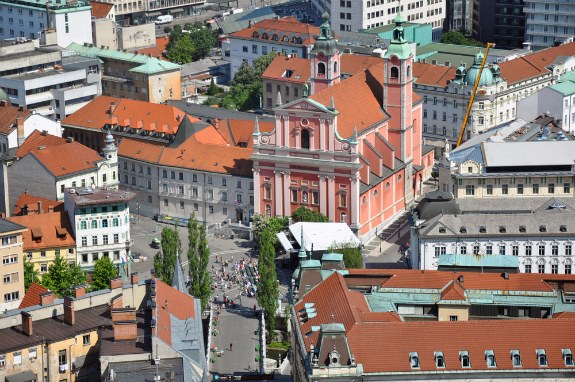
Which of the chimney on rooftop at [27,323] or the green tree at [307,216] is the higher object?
the chimney on rooftop at [27,323]

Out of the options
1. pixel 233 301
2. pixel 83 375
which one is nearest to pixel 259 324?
pixel 233 301

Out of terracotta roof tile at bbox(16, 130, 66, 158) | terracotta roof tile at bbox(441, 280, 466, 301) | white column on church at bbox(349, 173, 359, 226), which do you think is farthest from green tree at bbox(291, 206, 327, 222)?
terracotta roof tile at bbox(441, 280, 466, 301)

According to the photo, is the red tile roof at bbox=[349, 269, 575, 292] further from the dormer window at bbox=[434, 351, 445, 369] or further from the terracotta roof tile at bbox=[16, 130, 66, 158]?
the terracotta roof tile at bbox=[16, 130, 66, 158]

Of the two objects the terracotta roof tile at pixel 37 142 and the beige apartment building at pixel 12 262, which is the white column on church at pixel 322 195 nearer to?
the terracotta roof tile at pixel 37 142

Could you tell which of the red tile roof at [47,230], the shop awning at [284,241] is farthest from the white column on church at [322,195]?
→ the red tile roof at [47,230]

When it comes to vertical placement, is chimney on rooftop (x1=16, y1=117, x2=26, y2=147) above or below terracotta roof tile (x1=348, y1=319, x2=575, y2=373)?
above

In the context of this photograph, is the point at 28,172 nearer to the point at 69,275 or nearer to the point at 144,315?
the point at 69,275
